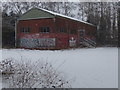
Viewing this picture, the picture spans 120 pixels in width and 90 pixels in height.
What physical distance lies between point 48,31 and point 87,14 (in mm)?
15162

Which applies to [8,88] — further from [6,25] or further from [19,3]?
[19,3]

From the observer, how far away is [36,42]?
2542cm

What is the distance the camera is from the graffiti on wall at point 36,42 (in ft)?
80.2

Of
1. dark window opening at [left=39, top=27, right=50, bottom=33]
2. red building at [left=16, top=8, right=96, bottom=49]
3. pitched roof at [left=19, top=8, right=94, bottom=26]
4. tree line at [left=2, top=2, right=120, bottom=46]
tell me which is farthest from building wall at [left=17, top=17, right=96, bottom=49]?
tree line at [left=2, top=2, right=120, bottom=46]

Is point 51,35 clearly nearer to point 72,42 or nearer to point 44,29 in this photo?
point 44,29

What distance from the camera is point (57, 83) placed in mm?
6723

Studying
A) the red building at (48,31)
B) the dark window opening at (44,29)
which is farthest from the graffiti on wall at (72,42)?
the dark window opening at (44,29)

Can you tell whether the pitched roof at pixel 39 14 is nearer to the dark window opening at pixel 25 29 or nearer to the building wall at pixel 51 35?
the building wall at pixel 51 35

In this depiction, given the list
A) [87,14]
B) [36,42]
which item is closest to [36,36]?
[36,42]

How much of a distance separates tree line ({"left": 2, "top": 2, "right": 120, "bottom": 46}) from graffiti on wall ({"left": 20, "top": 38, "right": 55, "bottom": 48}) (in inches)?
107

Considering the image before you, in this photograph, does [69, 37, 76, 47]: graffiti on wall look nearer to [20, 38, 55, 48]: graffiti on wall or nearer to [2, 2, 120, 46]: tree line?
[20, 38, 55, 48]: graffiti on wall

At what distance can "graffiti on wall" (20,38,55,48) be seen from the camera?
24.4 m

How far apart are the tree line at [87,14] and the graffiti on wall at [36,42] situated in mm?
2716

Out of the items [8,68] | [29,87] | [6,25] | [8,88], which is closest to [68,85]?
[29,87]
